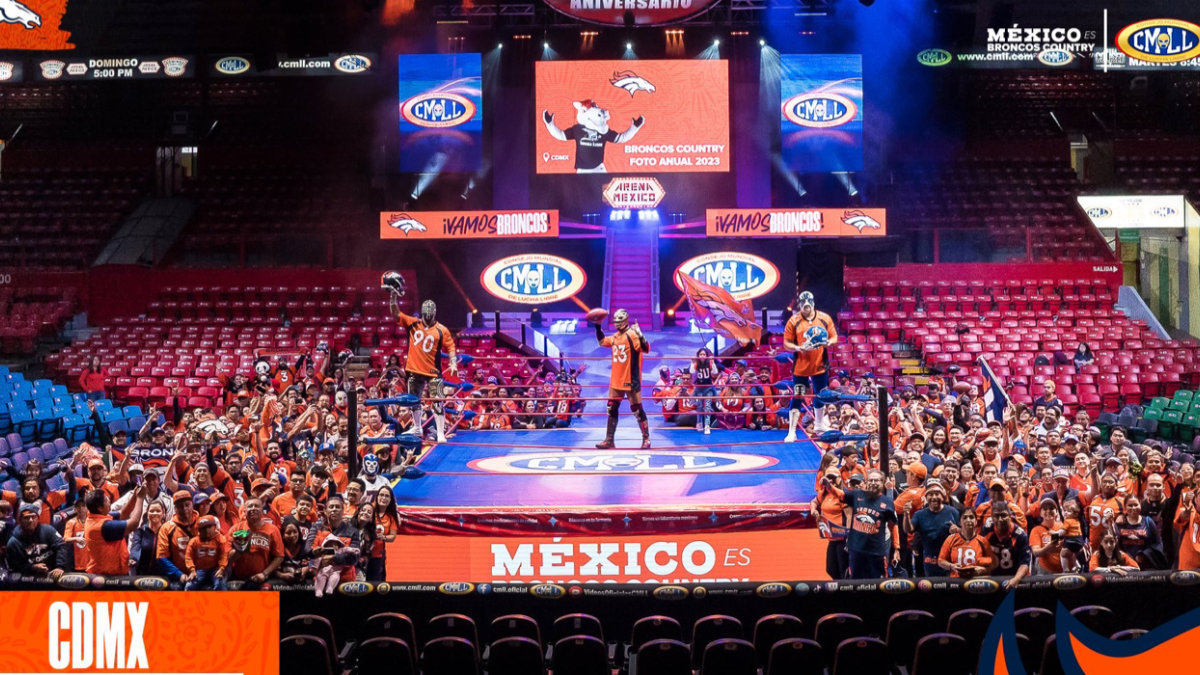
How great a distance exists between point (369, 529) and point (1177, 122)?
24.9 meters

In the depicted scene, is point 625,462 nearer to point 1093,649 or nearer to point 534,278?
point 1093,649

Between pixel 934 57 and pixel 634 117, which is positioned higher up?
pixel 934 57

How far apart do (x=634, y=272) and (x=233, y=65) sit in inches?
380

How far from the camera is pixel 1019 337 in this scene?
18.8m

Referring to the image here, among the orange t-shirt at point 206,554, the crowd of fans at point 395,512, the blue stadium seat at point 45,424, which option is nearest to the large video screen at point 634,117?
the blue stadium seat at point 45,424

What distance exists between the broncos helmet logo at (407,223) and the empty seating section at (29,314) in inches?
271

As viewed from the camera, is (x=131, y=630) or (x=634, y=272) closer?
(x=131, y=630)

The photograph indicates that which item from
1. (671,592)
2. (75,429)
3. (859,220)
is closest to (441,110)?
(859,220)

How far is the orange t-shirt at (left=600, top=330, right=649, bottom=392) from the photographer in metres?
9.97

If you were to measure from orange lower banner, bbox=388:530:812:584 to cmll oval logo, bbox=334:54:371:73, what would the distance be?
1560 cm

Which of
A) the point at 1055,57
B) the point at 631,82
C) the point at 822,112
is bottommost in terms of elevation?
the point at 822,112

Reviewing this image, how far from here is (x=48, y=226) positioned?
2288 centimetres

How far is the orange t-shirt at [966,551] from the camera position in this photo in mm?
7641

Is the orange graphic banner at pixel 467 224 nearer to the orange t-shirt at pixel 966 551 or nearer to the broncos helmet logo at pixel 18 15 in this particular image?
the broncos helmet logo at pixel 18 15
